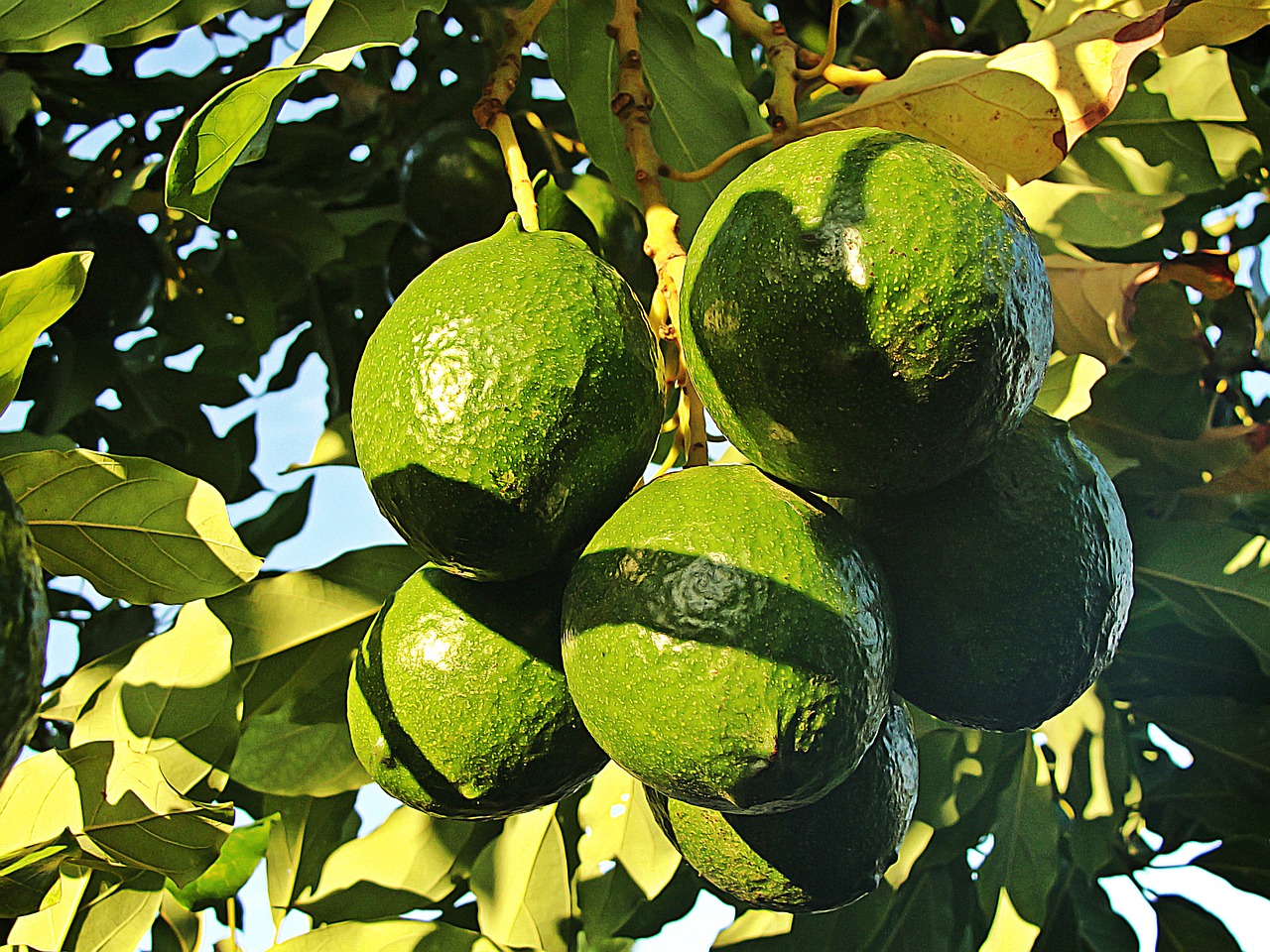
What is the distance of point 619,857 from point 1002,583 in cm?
91

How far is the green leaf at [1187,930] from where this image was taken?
7.00 ft

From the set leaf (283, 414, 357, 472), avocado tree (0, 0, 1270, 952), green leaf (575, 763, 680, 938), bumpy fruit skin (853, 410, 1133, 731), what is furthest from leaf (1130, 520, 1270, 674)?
leaf (283, 414, 357, 472)

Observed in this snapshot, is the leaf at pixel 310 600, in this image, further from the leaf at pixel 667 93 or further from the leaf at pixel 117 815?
the leaf at pixel 667 93

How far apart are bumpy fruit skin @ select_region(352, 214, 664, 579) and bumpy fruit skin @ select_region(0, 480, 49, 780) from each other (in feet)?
1.08

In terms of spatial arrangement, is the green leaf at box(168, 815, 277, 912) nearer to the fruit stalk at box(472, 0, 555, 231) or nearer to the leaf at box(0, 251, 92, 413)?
the leaf at box(0, 251, 92, 413)

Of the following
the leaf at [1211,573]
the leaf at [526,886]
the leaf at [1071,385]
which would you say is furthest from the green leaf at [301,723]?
the leaf at [1211,573]

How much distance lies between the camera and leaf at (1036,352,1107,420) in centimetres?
152

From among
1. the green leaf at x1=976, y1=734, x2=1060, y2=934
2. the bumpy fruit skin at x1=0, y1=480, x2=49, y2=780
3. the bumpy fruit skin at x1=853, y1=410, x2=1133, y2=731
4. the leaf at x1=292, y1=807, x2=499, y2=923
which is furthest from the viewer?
the green leaf at x1=976, y1=734, x2=1060, y2=934

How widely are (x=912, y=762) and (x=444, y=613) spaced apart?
53cm

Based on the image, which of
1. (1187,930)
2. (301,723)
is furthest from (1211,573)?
(301,723)

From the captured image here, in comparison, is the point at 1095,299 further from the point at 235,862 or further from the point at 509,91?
the point at 235,862

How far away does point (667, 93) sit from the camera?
1485 mm

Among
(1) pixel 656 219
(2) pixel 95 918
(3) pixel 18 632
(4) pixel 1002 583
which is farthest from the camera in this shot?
(2) pixel 95 918

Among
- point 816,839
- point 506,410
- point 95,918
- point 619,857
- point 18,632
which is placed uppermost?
point 18,632
